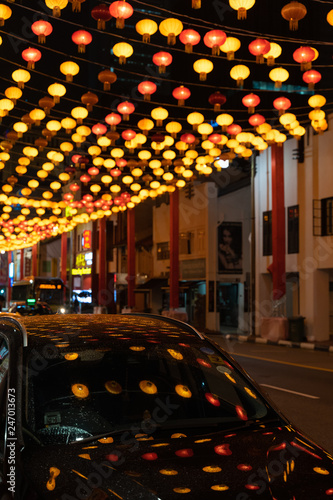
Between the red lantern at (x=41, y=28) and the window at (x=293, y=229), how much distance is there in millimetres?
15674

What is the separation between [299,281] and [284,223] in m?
2.83

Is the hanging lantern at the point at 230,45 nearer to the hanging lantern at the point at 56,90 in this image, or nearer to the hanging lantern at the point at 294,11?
the hanging lantern at the point at 294,11

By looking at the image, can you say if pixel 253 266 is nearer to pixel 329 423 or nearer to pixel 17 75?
pixel 17 75

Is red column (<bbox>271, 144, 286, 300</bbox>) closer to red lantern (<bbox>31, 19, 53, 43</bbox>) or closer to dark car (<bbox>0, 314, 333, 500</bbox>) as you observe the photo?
red lantern (<bbox>31, 19, 53, 43</bbox>)

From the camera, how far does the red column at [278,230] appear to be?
2333 cm

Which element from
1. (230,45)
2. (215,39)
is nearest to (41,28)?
(215,39)

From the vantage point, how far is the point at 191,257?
35.6 meters

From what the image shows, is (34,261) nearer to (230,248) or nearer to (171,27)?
(230,248)

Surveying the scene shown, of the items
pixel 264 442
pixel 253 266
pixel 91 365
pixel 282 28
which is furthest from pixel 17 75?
pixel 282 28

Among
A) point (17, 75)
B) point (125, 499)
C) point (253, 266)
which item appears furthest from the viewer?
point (253, 266)

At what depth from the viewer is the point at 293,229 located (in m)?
25.3

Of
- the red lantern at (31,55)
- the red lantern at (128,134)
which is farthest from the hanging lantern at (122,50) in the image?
the red lantern at (128,134)

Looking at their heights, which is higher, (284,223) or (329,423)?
(284,223)

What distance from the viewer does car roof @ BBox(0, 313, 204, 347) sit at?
3403mm
